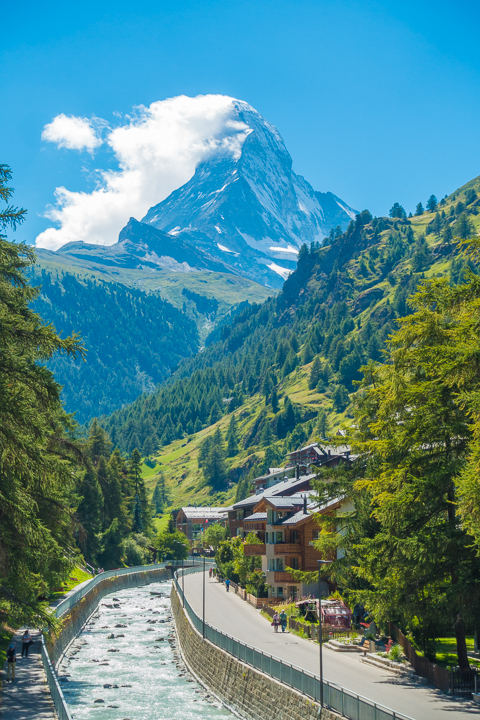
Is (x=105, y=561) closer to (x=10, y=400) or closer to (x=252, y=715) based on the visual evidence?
(x=252, y=715)

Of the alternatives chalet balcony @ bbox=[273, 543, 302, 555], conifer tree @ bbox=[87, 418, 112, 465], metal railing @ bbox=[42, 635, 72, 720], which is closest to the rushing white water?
metal railing @ bbox=[42, 635, 72, 720]

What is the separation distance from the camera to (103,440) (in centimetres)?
11662

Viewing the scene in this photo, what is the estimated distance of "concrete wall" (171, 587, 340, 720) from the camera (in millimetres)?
29000

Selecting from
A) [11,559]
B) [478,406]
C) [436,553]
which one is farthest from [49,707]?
[478,406]

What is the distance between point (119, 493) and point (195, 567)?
23.0 meters

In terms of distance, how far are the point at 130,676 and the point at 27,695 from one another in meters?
19.2

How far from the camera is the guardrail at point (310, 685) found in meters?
22.6

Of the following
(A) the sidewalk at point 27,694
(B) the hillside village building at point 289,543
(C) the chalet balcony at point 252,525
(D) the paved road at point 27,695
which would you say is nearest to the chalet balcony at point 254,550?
(B) the hillside village building at point 289,543

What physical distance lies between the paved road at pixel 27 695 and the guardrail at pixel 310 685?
9761 mm

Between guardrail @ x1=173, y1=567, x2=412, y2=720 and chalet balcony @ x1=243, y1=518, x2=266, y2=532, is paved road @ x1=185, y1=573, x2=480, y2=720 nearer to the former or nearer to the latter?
guardrail @ x1=173, y1=567, x2=412, y2=720

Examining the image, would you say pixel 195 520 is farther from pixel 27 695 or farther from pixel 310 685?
pixel 310 685

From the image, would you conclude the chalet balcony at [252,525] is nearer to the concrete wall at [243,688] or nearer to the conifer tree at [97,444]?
the concrete wall at [243,688]

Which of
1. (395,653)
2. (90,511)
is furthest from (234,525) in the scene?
(395,653)

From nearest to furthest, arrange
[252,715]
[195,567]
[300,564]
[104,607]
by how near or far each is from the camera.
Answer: [252,715], [300,564], [104,607], [195,567]
